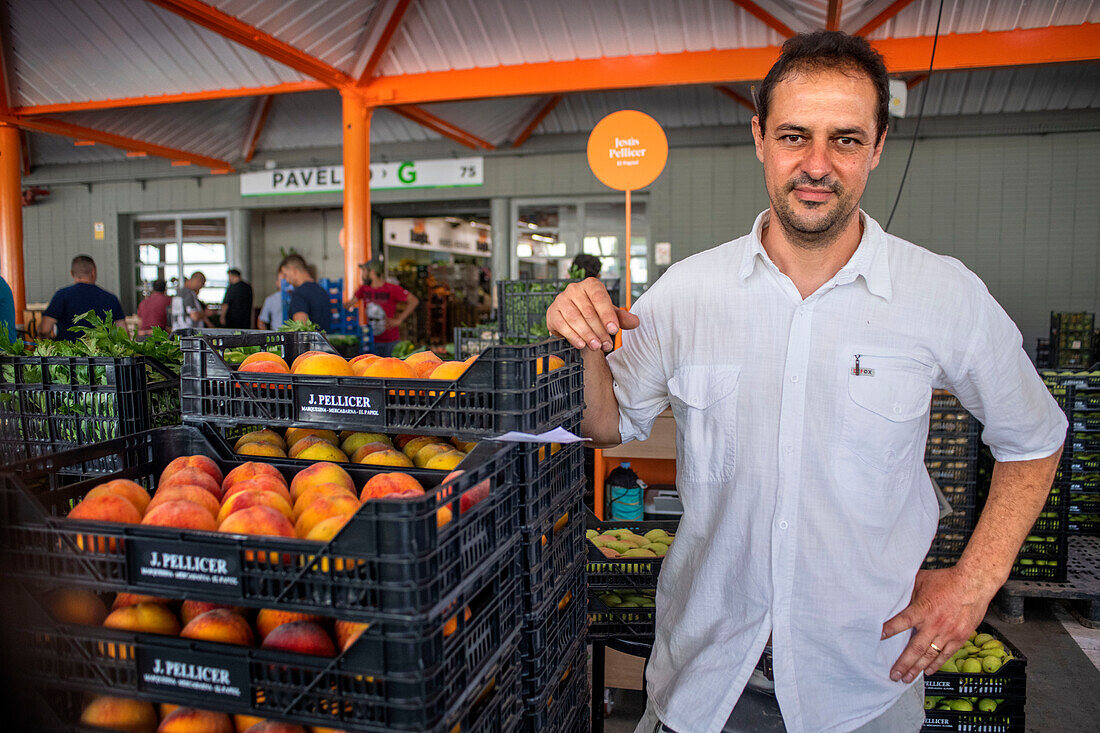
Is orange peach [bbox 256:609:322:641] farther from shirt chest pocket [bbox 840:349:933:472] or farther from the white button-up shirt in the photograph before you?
shirt chest pocket [bbox 840:349:933:472]

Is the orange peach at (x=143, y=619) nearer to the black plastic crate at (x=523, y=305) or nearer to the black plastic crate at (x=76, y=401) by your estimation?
the black plastic crate at (x=76, y=401)

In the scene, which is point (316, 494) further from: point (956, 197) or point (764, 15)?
point (956, 197)

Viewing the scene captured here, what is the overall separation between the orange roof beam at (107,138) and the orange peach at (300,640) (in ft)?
40.7

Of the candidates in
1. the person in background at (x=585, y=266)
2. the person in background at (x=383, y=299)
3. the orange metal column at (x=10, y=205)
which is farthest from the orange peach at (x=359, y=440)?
the orange metal column at (x=10, y=205)

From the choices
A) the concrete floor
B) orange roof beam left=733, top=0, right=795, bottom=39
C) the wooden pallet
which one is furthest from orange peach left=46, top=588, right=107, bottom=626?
orange roof beam left=733, top=0, right=795, bottom=39

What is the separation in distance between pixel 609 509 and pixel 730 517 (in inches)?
119

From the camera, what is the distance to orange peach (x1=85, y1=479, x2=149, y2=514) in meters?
1.21

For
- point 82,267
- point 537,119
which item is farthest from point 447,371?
point 537,119

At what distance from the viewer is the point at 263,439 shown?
5.21ft

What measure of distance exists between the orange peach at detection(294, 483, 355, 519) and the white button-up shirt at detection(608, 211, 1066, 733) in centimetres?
81

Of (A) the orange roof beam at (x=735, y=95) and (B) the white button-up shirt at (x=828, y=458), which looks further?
(A) the orange roof beam at (x=735, y=95)

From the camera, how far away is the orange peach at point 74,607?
3.37 feet

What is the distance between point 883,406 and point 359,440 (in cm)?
110

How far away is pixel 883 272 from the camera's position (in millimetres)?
1536
